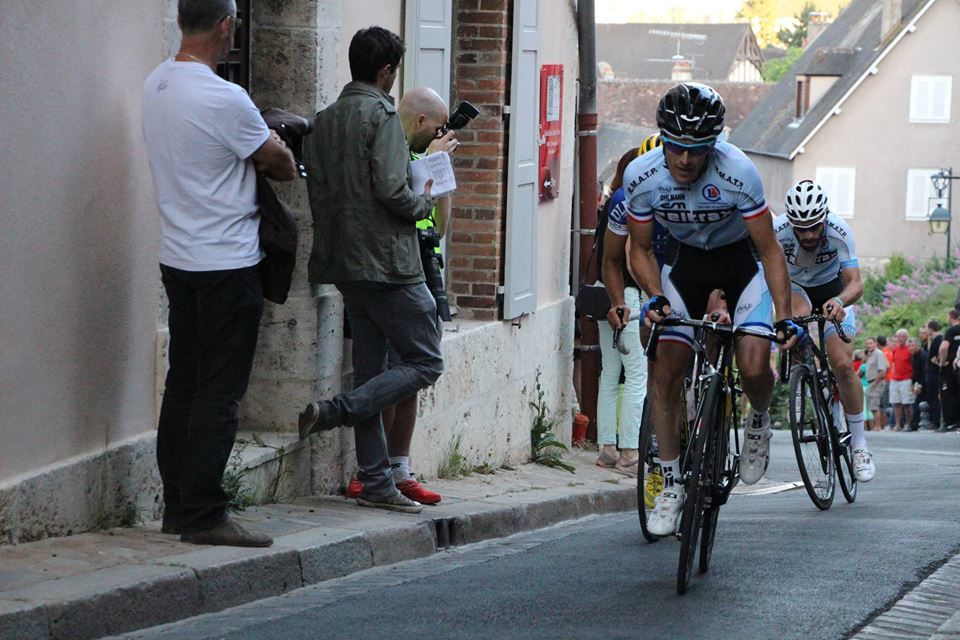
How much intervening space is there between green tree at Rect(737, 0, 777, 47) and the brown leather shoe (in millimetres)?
131332

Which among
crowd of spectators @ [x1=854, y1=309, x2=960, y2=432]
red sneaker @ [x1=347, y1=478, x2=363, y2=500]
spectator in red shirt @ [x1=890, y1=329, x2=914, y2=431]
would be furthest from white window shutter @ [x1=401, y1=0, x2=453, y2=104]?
spectator in red shirt @ [x1=890, y1=329, x2=914, y2=431]

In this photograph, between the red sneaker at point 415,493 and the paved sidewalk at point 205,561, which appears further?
the red sneaker at point 415,493

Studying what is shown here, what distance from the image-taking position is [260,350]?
849 centimetres

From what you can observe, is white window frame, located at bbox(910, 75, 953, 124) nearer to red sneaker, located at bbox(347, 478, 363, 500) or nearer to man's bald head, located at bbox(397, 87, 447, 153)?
man's bald head, located at bbox(397, 87, 447, 153)

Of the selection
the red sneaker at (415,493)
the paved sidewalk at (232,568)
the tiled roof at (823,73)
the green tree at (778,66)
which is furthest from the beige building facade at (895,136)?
the paved sidewalk at (232,568)

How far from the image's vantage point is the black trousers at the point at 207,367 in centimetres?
660

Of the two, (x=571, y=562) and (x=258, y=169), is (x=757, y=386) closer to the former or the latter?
(x=571, y=562)

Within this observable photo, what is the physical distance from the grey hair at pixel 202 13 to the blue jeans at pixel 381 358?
167cm

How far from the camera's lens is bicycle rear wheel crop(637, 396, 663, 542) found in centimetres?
804

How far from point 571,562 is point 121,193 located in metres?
2.42

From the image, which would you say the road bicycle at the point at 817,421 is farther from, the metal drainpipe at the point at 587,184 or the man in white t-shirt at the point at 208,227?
the metal drainpipe at the point at 587,184

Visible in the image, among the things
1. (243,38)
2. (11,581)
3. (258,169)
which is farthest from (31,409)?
(243,38)

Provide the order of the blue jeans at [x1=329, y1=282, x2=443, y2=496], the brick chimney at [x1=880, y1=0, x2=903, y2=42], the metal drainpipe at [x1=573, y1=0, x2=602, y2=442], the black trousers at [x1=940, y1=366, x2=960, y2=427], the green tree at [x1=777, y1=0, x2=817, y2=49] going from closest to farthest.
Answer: the blue jeans at [x1=329, y1=282, x2=443, y2=496] < the metal drainpipe at [x1=573, y1=0, x2=602, y2=442] < the black trousers at [x1=940, y1=366, x2=960, y2=427] < the brick chimney at [x1=880, y1=0, x2=903, y2=42] < the green tree at [x1=777, y1=0, x2=817, y2=49]

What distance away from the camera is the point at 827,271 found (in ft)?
33.6
